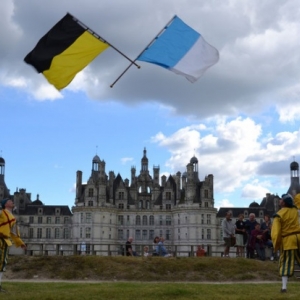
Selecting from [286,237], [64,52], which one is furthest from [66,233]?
[286,237]

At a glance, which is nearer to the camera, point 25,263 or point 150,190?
point 25,263

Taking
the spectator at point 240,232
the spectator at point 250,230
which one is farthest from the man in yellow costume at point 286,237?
the spectator at point 240,232

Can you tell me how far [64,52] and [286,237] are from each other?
787 cm

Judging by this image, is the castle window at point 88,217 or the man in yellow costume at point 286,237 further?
the castle window at point 88,217

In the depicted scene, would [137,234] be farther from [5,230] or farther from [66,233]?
[5,230]

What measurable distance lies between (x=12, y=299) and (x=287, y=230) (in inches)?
246

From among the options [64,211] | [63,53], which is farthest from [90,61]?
[64,211]

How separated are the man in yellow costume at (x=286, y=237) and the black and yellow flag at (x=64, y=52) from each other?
6.71m

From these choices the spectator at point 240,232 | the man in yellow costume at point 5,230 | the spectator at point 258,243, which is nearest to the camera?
the man in yellow costume at point 5,230

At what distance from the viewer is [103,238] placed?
10138 cm

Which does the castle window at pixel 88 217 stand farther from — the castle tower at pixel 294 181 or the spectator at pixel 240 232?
the spectator at pixel 240 232

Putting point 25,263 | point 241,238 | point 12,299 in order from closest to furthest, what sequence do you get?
point 12,299, point 25,263, point 241,238

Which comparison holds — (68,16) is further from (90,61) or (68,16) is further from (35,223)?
(35,223)

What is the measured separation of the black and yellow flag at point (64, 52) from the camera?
15742 mm
